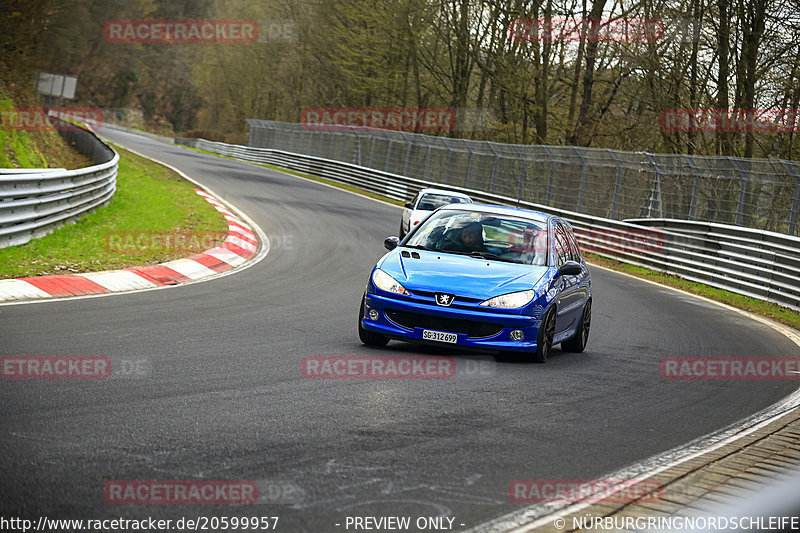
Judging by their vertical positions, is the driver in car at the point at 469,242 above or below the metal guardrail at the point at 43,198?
above

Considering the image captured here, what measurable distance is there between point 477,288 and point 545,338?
0.93 meters

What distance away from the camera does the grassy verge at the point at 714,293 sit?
17.4 meters

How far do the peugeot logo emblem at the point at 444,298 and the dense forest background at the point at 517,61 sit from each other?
16.1 m

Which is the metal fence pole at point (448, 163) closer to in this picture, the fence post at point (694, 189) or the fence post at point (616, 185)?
the fence post at point (616, 185)

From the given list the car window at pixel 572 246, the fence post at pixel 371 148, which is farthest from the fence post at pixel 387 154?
the car window at pixel 572 246

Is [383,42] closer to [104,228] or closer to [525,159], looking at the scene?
[525,159]

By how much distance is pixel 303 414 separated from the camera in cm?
607

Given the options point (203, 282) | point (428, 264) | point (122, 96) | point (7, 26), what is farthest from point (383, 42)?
point (122, 96)

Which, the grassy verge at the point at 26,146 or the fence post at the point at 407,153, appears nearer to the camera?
the grassy verge at the point at 26,146

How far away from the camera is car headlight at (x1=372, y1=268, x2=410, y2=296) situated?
8.90 meters

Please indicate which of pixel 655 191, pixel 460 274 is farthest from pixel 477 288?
pixel 655 191

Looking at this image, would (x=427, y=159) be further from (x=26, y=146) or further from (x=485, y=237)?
(x=485, y=237)

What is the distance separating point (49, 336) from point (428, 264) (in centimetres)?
360

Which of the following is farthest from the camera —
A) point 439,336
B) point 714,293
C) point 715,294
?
point 714,293
